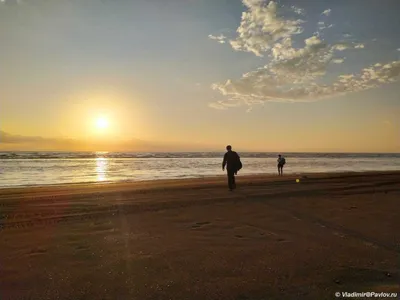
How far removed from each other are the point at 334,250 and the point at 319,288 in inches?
72.0

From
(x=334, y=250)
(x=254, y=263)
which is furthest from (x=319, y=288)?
(x=334, y=250)

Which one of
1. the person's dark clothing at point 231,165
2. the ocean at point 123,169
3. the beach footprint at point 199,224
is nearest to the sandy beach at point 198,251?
the beach footprint at point 199,224

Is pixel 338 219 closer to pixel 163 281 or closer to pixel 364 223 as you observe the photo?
pixel 364 223

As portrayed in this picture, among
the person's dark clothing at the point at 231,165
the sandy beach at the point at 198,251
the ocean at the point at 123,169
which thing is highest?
the person's dark clothing at the point at 231,165

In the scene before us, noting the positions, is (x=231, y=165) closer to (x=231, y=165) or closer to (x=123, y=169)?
(x=231, y=165)

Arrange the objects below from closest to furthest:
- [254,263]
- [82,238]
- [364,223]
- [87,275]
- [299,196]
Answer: [87,275] → [254,263] → [82,238] → [364,223] → [299,196]

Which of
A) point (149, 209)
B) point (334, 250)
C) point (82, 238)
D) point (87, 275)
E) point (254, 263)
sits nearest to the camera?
point (87, 275)

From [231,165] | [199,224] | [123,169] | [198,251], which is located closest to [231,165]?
[231,165]

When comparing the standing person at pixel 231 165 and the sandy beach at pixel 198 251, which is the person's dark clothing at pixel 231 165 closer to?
the standing person at pixel 231 165

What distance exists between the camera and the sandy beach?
432 centimetres

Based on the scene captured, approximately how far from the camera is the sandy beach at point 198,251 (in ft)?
14.2

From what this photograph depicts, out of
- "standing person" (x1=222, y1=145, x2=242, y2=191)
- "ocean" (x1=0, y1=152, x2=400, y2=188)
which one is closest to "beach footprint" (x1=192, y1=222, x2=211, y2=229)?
"standing person" (x1=222, y1=145, x2=242, y2=191)

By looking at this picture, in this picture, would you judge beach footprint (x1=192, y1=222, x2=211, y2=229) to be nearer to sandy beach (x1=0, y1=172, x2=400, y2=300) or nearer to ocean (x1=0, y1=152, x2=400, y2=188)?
sandy beach (x1=0, y1=172, x2=400, y2=300)

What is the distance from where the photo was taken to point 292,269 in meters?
4.96
